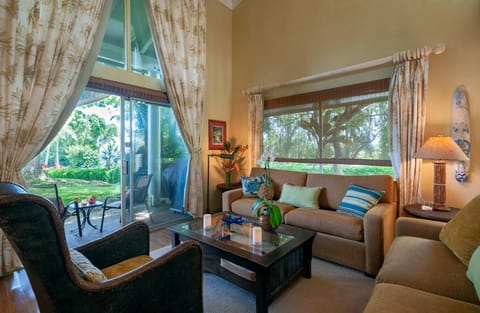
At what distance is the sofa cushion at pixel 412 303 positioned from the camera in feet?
3.65

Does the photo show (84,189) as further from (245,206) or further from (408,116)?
(408,116)

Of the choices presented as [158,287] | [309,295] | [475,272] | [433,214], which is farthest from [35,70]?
[433,214]

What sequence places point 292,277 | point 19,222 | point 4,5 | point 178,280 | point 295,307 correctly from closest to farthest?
point 19,222, point 178,280, point 295,307, point 292,277, point 4,5

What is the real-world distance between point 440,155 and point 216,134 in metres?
3.40

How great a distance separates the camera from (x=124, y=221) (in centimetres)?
345

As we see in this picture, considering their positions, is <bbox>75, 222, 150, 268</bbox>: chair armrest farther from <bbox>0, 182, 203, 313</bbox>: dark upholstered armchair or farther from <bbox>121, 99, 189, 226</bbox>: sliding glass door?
<bbox>121, 99, 189, 226</bbox>: sliding glass door

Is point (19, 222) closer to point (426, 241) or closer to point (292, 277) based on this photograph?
point (292, 277)

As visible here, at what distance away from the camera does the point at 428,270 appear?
1447 mm

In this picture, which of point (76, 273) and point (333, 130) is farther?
point (333, 130)

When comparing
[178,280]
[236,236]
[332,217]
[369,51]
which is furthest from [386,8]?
[178,280]

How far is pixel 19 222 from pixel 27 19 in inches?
102

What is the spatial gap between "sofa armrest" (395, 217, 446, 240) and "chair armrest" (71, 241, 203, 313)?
1.77 meters

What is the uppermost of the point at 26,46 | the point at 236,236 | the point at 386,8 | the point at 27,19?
the point at 386,8

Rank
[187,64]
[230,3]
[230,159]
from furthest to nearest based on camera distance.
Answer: [230,3] → [230,159] → [187,64]
